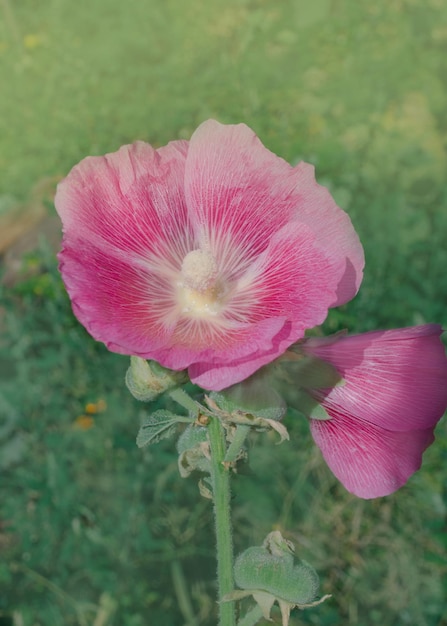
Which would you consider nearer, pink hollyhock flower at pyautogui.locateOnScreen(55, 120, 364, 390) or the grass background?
pink hollyhock flower at pyautogui.locateOnScreen(55, 120, 364, 390)

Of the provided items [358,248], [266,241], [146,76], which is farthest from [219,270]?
[146,76]

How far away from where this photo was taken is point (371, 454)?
872 millimetres

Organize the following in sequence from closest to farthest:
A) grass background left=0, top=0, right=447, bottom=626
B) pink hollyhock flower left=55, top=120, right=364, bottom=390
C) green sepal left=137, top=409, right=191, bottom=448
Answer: pink hollyhock flower left=55, top=120, right=364, bottom=390 → green sepal left=137, top=409, right=191, bottom=448 → grass background left=0, top=0, right=447, bottom=626

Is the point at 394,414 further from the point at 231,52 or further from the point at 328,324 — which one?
the point at 231,52

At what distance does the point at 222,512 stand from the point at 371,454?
0.53 feet

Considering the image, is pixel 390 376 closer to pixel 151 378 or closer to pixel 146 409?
pixel 151 378

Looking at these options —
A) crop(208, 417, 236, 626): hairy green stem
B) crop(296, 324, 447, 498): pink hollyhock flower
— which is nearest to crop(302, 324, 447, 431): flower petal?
crop(296, 324, 447, 498): pink hollyhock flower

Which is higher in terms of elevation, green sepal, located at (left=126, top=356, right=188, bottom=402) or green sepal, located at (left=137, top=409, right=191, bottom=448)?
green sepal, located at (left=126, top=356, right=188, bottom=402)

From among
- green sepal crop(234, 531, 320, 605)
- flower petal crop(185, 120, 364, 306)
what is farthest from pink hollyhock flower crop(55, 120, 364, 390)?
green sepal crop(234, 531, 320, 605)

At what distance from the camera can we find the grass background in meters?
1.96

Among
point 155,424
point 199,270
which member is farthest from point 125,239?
point 155,424

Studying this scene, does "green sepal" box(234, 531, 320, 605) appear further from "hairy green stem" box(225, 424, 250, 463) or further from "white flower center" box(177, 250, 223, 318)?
"white flower center" box(177, 250, 223, 318)

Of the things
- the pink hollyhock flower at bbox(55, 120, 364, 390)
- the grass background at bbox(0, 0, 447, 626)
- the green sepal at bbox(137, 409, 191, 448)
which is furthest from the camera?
the grass background at bbox(0, 0, 447, 626)

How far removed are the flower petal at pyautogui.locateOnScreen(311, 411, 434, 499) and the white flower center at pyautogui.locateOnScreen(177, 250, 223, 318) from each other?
0.56 ft
